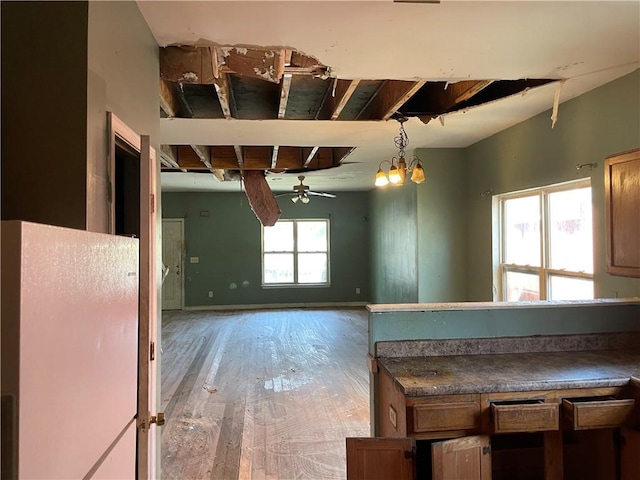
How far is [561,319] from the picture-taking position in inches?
91.7

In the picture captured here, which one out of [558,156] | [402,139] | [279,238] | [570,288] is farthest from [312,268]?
[558,156]

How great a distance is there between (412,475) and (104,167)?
65.3 inches

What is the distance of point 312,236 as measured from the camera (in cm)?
927

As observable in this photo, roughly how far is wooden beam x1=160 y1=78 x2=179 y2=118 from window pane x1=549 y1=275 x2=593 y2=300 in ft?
10.9

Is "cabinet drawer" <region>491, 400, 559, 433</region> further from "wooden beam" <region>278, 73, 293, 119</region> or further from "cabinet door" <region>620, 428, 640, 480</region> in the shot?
"wooden beam" <region>278, 73, 293, 119</region>

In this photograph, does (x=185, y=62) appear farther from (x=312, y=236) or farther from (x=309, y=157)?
(x=312, y=236)

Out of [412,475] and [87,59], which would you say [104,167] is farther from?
[412,475]

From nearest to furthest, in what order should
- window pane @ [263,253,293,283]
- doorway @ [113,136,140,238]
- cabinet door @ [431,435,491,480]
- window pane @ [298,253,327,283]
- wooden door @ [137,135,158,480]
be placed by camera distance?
wooden door @ [137,135,158,480]
cabinet door @ [431,435,491,480]
doorway @ [113,136,140,238]
window pane @ [263,253,293,283]
window pane @ [298,253,327,283]

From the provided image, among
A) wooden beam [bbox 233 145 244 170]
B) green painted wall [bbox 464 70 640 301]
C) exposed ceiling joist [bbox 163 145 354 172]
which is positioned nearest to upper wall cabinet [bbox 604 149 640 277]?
green painted wall [bbox 464 70 640 301]

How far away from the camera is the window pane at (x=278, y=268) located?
9.11m

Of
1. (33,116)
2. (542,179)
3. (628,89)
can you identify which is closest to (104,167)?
(33,116)

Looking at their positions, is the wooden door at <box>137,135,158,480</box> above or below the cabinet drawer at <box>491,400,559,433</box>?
above

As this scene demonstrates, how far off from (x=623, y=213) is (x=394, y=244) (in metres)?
4.41

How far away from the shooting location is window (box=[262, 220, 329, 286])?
9117 millimetres
